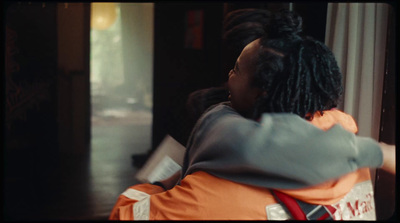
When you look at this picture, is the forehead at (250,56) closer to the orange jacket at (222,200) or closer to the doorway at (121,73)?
the orange jacket at (222,200)

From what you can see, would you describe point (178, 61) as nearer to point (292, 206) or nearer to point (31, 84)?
point (31, 84)

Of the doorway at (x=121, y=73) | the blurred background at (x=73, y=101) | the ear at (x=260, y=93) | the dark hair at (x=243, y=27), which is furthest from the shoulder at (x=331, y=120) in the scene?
the doorway at (x=121, y=73)

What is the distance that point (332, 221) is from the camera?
Answer: 2.34ft

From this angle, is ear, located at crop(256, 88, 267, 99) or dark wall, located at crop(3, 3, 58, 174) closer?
ear, located at crop(256, 88, 267, 99)

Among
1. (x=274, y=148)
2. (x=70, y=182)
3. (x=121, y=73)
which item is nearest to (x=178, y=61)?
(x=70, y=182)

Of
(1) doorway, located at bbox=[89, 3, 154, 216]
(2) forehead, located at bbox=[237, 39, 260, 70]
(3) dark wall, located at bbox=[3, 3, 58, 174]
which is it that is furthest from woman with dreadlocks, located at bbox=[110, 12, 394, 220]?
(1) doorway, located at bbox=[89, 3, 154, 216]

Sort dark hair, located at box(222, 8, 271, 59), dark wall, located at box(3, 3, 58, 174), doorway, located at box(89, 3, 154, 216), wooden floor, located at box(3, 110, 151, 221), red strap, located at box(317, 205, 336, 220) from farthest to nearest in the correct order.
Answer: doorway, located at box(89, 3, 154, 216) < dark wall, located at box(3, 3, 58, 174) < wooden floor, located at box(3, 110, 151, 221) < dark hair, located at box(222, 8, 271, 59) < red strap, located at box(317, 205, 336, 220)

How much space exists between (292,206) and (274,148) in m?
0.15

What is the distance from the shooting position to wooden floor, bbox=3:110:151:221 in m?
2.84

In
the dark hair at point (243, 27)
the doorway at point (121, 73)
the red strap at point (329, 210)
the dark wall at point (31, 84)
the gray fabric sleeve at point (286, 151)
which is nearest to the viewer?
the gray fabric sleeve at point (286, 151)

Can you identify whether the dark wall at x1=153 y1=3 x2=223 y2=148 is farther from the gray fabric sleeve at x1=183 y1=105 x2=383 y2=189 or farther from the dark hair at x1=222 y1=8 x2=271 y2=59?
the gray fabric sleeve at x1=183 y1=105 x2=383 y2=189

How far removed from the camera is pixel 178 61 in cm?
368

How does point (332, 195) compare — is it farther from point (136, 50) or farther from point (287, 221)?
point (136, 50)

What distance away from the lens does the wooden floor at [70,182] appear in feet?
9.33
